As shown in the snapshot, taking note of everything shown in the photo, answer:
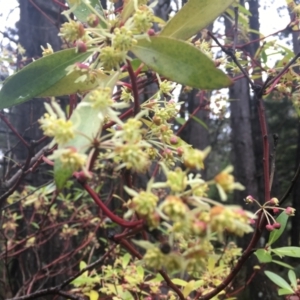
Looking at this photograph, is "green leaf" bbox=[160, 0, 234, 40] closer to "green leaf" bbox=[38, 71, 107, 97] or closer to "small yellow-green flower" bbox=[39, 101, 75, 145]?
"green leaf" bbox=[38, 71, 107, 97]

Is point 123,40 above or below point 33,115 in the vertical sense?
below

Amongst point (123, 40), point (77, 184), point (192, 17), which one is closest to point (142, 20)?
point (123, 40)

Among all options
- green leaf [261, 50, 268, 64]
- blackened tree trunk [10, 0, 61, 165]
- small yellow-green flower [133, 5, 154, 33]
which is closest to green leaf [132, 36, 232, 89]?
small yellow-green flower [133, 5, 154, 33]

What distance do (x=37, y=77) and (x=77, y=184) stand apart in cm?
320

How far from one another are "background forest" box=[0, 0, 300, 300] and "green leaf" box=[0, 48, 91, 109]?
0.15 meters

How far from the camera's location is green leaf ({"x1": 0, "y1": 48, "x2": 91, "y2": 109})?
0.64 metres

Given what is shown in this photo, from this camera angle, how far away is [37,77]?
66 cm

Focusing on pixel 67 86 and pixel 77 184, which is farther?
pixel 77 184

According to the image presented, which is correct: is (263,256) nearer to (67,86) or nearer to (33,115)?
(67,86)

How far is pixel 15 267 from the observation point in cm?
283

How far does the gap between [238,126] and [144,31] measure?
4.04 meters

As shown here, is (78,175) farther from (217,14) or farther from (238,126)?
(238,126)

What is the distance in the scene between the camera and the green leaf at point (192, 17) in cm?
66

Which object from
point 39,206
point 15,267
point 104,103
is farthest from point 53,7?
point 104,103
